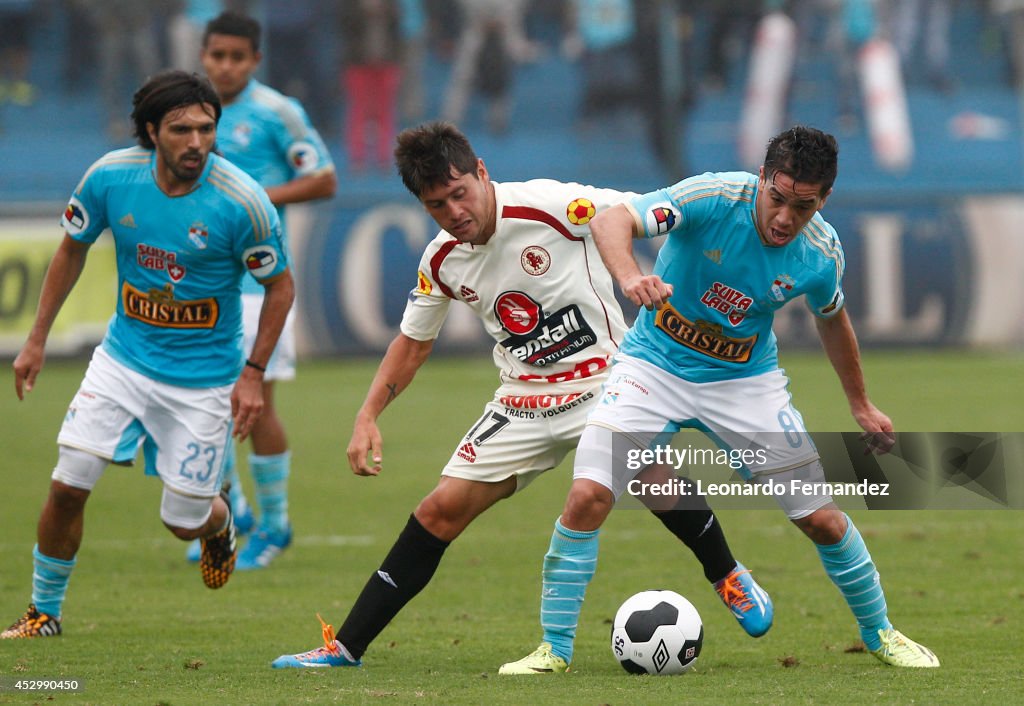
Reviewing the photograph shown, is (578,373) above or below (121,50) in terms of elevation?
above

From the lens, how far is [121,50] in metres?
23.8

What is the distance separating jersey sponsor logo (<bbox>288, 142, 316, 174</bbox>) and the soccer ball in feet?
12.1

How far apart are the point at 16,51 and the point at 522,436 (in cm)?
2140

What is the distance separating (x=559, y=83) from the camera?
82.1ft

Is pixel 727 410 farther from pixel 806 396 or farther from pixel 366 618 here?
pixel 806 396

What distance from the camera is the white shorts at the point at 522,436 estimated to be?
5.43 metres

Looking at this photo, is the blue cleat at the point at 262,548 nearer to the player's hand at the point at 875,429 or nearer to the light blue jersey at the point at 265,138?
the light blue jersey at the point at 265,138

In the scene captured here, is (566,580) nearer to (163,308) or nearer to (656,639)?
(656,639)

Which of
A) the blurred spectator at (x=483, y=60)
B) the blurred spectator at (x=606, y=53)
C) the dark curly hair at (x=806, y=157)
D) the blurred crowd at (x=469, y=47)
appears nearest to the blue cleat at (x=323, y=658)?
the dark curly hair at (x=806, y=157)

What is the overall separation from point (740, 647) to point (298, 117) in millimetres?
3887

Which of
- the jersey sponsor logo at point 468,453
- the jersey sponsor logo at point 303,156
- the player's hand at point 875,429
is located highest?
the jersey sponsor logo at point 303,156

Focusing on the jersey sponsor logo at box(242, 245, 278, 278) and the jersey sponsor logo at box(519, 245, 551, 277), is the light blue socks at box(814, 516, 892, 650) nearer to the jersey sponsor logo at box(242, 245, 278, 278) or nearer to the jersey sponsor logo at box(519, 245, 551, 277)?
the jersey sponsor logo at box(519, 245, 551, 277)

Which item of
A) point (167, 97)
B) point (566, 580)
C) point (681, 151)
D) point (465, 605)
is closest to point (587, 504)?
point (566, 580)

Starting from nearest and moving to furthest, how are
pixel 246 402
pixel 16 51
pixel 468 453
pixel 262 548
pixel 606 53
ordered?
pixel 468 453, pixel 246 402, pixel 262 548, pixel 606 53, pixel 16 51
